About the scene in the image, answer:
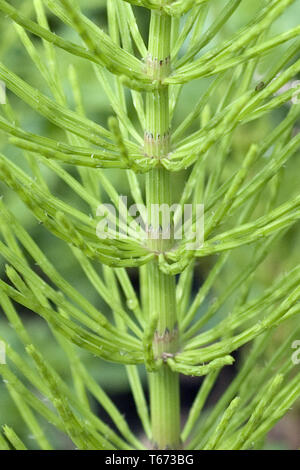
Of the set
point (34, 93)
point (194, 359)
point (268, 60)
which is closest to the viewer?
point (34, 93)

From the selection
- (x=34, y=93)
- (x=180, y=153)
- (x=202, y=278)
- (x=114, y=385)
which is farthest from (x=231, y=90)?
(x=202, y=278)

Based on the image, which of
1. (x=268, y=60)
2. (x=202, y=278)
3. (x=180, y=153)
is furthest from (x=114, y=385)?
(x=180, y=153)

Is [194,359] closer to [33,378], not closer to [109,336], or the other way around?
[109,336]

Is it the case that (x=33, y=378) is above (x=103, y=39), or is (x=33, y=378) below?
below

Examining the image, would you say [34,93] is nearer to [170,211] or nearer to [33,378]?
[170,211]

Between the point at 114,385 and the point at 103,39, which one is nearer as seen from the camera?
the point at 103,39

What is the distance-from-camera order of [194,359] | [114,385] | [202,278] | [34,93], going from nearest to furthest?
[34,93] → [194,359] → [114,385] → [202,278]
